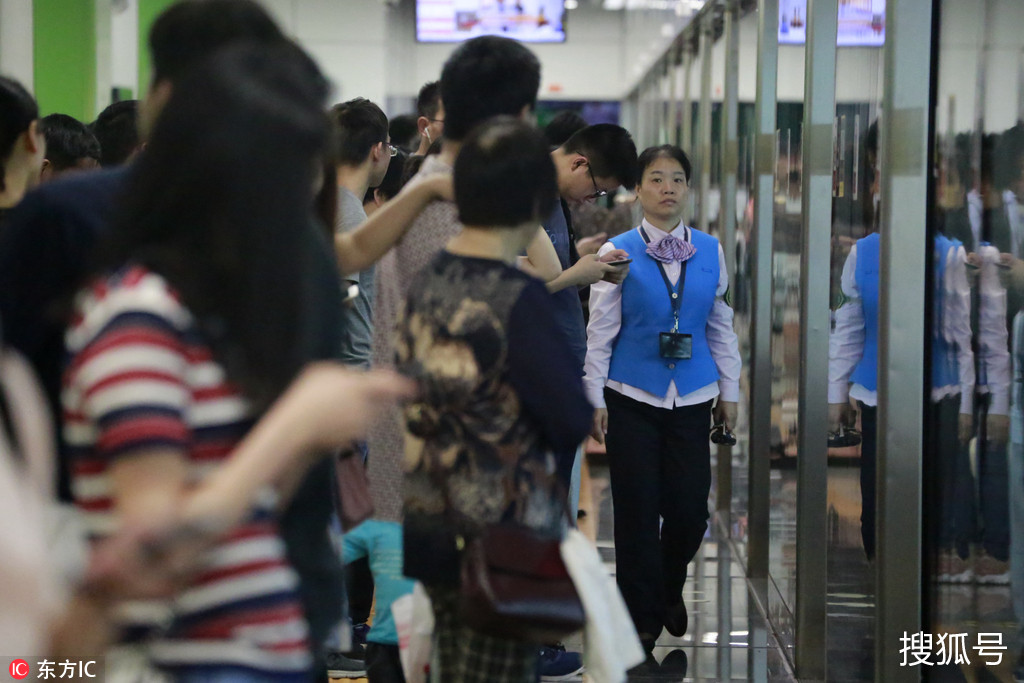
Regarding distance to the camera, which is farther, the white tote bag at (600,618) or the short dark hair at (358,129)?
the short dark hair at (358,129)

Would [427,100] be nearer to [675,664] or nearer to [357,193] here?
[357,193]

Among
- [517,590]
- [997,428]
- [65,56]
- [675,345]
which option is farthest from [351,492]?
[65,56]

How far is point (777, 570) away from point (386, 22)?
988 cm

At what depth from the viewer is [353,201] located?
4062 millimetres

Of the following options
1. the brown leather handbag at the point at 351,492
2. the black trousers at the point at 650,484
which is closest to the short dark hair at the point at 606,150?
the black trousers at the point at 650,484

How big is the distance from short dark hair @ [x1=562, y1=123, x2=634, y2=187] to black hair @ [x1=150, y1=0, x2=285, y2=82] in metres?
2.78

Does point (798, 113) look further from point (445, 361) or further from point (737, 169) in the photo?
point (445, 361)

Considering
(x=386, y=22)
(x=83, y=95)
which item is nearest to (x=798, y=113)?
(x=83, y=95)

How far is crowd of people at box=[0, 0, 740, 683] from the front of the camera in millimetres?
1330

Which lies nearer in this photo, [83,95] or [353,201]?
[353,201]

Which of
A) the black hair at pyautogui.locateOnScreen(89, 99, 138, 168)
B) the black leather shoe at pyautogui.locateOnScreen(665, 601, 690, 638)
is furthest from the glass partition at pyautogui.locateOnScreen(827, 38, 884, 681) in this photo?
the black hair at pyautogui.locateOnScreen(89, 99, 138, 168)

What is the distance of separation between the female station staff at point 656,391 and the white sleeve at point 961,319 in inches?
49.7

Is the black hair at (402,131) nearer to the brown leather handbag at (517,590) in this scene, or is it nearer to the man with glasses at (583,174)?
the man with glasses at (583,174)

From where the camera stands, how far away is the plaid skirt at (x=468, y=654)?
246cm
